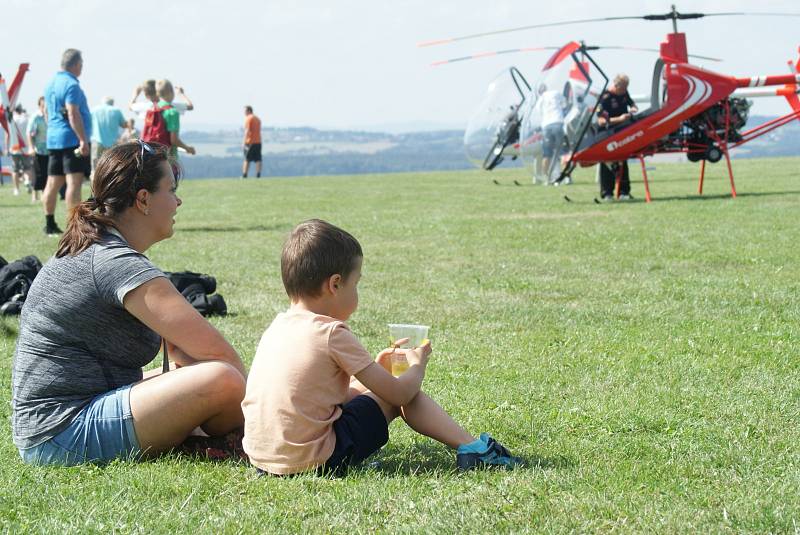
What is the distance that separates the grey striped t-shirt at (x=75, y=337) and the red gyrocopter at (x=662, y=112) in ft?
40.8

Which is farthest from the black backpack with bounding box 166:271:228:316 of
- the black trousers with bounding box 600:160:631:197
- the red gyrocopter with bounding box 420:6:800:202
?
the black trousers with bounding box 600:160:631:197

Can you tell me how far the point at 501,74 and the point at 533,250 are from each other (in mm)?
12314

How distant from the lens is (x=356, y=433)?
365cm

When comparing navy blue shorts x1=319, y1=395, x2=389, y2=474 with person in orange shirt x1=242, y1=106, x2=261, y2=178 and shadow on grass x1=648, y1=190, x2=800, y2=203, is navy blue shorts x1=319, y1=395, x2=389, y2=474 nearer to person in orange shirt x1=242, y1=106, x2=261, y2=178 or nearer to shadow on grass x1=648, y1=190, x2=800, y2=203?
shadow on grass x1=648, y1=190, x2=800, y2=203

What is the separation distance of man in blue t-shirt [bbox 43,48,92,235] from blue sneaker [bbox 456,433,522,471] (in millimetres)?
8274

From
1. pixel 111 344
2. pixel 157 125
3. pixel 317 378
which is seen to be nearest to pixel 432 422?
pixel 317 378

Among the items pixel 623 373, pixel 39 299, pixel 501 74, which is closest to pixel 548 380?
pixel 623 373

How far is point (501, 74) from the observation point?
867 inches

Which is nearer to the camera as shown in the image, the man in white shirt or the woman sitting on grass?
the woman sitting on grass

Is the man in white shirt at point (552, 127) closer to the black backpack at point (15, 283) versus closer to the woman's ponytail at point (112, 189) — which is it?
the black backpack at point (15, 283)

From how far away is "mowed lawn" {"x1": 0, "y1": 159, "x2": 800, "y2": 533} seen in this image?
10.6 feet

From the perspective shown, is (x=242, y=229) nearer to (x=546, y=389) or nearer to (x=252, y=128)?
(x=546, y=389)

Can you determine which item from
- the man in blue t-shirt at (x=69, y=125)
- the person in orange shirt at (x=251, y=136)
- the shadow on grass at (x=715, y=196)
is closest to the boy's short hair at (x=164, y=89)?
the man in blue t-shirt at (x=69, y=125)

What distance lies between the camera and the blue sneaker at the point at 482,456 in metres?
3.68
